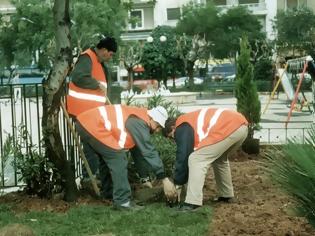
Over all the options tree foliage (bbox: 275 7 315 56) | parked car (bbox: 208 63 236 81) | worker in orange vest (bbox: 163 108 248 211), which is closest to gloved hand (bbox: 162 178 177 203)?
worker in orange vest (bbox: 163 108 248 211)

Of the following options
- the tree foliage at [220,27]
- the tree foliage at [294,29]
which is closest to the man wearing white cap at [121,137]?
the tree foliage at [220,27]

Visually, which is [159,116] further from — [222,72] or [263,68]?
[222,72]

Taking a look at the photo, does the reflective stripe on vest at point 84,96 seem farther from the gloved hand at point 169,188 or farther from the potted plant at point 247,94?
the potted plant at point 247,94

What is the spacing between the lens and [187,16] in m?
49.4

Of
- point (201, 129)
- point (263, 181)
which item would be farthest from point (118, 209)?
point (263, 181)

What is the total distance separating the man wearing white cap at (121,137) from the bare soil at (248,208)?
49 centimetres

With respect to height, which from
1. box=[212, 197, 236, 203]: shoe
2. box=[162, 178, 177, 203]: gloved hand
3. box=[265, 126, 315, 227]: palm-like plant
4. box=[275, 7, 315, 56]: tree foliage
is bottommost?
box=[212, 197, 236, 203]: shoe

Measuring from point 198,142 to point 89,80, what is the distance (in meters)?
1.84

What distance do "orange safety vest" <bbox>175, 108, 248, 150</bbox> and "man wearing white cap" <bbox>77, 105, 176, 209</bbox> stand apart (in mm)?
267

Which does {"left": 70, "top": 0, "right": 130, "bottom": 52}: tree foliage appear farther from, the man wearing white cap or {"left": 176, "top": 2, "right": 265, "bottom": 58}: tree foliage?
the man wearing white cap

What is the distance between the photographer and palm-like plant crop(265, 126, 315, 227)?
12.0 ft

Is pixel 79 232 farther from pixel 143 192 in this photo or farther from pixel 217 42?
pixel 217 42

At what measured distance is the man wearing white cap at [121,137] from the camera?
5.76 meters

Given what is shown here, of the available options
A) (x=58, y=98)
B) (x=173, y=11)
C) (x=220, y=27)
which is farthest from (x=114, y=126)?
(x=173, y=11)
